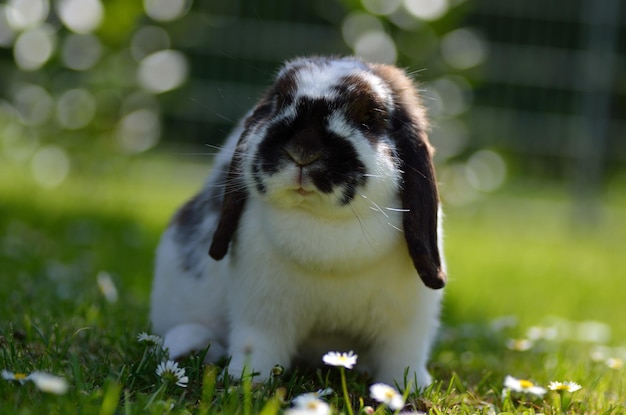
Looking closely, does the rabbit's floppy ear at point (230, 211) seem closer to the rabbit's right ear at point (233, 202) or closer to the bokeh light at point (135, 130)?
the rabbit's right ear at point (233, 202)

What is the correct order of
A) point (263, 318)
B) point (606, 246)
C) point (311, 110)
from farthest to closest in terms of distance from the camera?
point (606, 246) < point (263, 318) < point (311, 110)

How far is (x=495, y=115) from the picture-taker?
8805 millimetres

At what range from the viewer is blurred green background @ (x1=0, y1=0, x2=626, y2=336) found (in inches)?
200

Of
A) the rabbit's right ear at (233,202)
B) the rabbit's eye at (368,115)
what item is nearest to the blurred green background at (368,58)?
the rabbit's right ear at (233,202)

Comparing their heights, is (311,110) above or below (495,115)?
A: below

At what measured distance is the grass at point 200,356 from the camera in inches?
82.4

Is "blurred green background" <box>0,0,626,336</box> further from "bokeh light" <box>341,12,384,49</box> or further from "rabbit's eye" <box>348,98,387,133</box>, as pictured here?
"rabbit's eye" <box>348,98,387,133</box>

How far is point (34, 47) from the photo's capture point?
618 centimetres

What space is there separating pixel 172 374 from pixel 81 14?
440 cm

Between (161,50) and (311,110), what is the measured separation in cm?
475

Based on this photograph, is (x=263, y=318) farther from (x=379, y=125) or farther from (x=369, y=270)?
(x=379, y=125)

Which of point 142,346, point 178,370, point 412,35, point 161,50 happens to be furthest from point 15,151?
point 178,370

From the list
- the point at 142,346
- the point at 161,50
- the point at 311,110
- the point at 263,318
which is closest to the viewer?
the point at 311,110

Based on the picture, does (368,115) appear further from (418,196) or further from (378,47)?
(378,47)
